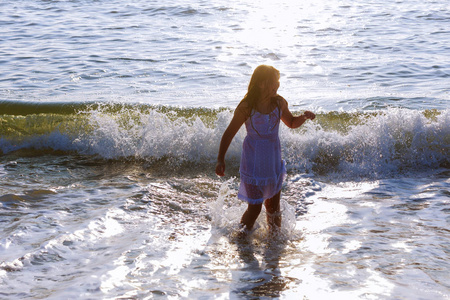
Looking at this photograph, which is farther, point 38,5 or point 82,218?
point 38,5

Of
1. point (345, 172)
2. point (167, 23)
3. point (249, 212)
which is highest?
point (167, 23)

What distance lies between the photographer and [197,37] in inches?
607

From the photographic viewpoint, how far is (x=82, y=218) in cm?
494

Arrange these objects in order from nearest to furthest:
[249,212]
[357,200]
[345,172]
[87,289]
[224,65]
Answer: [87,289], [249,212], [357,200], [345,172], [224,65]

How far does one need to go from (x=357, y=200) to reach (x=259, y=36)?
10.5 m

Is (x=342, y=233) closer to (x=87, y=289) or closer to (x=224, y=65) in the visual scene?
(x=87, y=289)

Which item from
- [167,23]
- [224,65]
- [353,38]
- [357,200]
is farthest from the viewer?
[167,23]

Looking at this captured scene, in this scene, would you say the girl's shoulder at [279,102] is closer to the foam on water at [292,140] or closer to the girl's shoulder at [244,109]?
the girl's shoulder at [244,109]

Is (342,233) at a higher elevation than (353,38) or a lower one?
lower

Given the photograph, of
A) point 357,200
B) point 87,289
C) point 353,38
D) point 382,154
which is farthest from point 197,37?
point 87,289

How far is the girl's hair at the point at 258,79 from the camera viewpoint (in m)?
4.03

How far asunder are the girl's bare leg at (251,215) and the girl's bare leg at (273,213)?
139mm

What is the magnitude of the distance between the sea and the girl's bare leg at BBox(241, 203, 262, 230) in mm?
113

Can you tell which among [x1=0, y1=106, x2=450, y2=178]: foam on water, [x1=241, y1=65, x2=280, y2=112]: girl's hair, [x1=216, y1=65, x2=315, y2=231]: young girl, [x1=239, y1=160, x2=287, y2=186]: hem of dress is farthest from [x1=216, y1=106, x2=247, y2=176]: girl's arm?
[x1=0, y1=106, x2=450, y2=178]: foam on water
